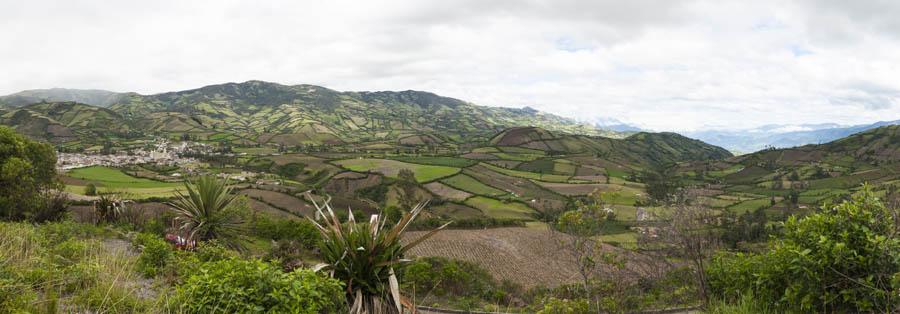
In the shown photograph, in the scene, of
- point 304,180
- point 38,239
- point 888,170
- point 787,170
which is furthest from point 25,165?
point 787,170

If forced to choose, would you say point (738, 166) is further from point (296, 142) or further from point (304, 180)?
point (296, 142)

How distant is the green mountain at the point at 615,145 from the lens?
125 meters

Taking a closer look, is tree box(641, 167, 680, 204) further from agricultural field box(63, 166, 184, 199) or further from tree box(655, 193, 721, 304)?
agricultural field box(63, 166, 184, 199)

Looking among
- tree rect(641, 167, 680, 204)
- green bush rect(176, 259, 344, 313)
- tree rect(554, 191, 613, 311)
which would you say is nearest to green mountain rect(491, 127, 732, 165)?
tree rect(641, 167, 680, 204)

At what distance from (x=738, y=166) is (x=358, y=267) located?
13581 cm

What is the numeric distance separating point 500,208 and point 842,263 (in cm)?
4911

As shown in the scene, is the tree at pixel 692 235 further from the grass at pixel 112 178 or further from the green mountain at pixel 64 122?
the green mountain at pixel 64 122

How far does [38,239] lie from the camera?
26.9 ft

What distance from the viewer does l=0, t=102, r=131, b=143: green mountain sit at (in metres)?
119

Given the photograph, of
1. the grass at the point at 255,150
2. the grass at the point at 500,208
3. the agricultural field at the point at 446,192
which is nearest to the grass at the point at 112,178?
the agricultural field at the point at 446,192

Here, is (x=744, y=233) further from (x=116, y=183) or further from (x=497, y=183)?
(x=116, y=183)

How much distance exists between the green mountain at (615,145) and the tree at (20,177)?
4304 inches

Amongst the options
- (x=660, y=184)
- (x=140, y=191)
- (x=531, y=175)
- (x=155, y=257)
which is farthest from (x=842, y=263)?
(x=660, y=184)

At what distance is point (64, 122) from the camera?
148875mm
